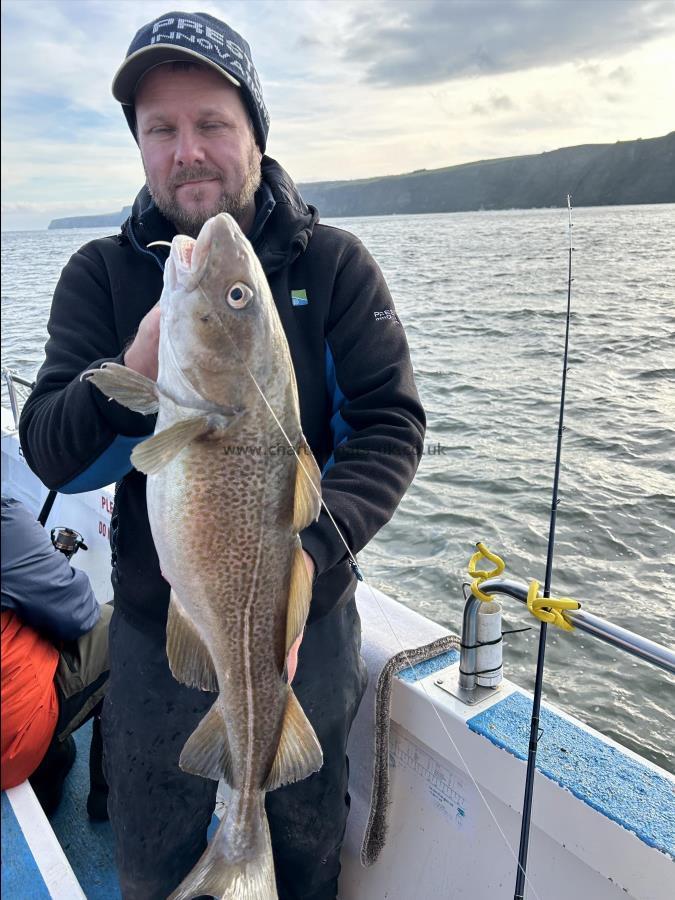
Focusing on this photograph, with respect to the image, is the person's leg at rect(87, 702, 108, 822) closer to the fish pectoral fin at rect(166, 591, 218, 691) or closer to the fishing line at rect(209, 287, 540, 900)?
the fishing line at rect(209, 287, 540, 900)

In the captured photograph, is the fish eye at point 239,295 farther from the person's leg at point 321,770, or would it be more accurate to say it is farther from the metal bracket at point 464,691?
the metal bracket at point 464,691

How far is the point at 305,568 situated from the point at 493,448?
8.97 metres

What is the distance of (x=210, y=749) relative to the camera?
2.06 meters

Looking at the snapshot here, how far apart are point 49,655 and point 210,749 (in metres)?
1.70

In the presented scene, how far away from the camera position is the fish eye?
73.6 inches

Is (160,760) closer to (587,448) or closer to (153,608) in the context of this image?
(153,608)

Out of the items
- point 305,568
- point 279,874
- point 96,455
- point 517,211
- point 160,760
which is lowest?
point 279,874

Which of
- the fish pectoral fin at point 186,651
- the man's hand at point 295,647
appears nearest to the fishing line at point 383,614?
the man's hand at point 295,647

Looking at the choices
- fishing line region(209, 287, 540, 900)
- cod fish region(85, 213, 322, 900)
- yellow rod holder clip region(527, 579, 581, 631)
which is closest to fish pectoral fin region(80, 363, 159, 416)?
cod fish region(85, 213, 322, 900)

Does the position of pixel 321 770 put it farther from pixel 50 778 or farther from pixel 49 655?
pixel 50 778

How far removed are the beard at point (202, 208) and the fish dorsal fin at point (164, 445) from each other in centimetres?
97

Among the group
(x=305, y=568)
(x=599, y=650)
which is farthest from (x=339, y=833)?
(x=599, y=650)

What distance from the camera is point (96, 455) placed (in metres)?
2.09

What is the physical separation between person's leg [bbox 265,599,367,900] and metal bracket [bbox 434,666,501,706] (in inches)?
14.2
